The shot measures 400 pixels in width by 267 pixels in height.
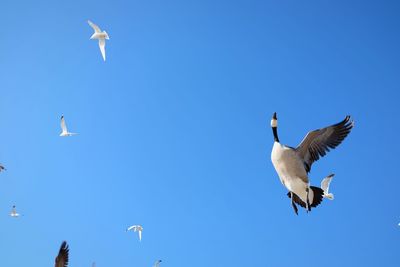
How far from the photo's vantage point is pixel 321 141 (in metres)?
12.9

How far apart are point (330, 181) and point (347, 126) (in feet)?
9.55

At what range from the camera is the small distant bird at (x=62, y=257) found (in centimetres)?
1588

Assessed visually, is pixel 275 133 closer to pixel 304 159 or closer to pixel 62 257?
pixel 304 159

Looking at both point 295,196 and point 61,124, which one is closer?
point 295,196

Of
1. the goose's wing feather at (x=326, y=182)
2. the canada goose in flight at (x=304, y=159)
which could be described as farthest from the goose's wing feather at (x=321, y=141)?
the goose's wing feather at (x=326, y=182)

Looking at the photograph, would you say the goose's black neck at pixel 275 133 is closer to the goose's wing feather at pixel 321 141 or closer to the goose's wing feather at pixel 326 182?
the goose's wing feather at pixel 321 141

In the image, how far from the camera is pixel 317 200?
40.0 ft

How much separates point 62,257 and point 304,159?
885cm

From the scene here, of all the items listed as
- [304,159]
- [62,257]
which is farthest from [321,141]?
[62,257]

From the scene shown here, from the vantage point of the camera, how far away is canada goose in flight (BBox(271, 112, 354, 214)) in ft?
39.4

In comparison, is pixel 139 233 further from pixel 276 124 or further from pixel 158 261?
pixel 276 124

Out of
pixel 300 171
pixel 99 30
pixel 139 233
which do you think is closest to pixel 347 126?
pixel 300 171

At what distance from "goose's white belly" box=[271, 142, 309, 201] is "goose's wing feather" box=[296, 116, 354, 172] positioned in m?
0.56

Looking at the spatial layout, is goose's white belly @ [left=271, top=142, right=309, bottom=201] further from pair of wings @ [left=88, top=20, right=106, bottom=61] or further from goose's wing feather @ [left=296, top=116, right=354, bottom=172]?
pair of wings @ [left=88, top=20, right=106, bottom=61]
